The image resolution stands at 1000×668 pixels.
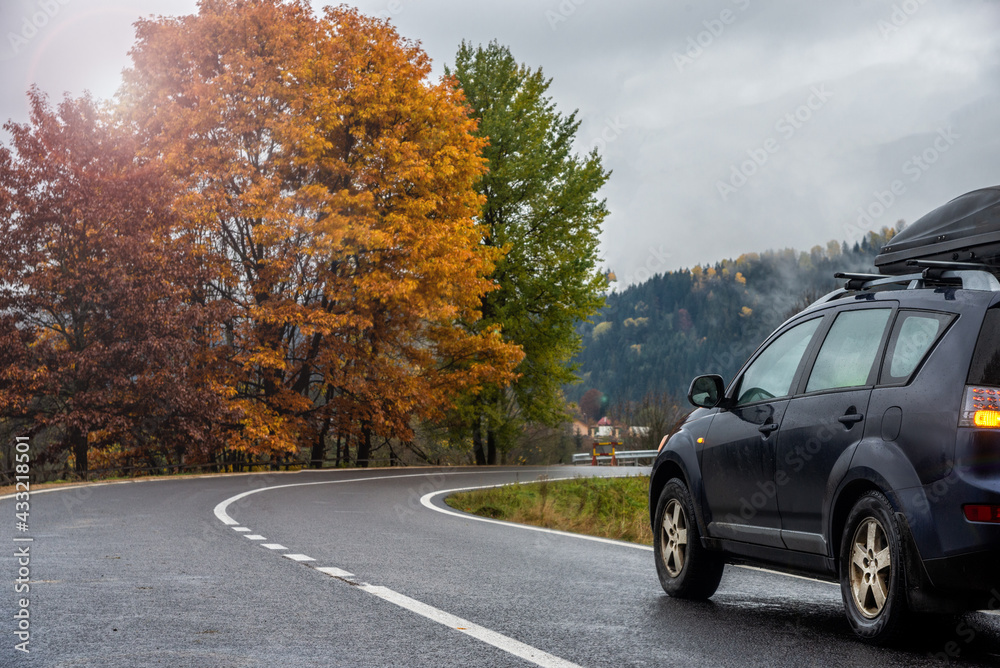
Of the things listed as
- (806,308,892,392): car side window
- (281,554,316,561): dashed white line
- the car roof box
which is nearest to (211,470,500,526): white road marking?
(281,554,316,561): dashed white line

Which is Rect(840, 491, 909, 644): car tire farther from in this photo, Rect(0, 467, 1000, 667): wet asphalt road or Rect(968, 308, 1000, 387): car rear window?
Rect(968, 308, 1000, 387): car rear window

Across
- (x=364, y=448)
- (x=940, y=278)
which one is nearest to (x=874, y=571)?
(x=940, y=278)

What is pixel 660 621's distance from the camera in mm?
6781

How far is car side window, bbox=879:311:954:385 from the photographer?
19.1 feet

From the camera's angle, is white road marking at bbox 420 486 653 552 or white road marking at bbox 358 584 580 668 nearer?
white road marking at bbox 358 584 580 668

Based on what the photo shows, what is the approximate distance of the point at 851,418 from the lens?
6.11m

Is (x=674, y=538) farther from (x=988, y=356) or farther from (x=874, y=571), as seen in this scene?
(x=988, y=356)

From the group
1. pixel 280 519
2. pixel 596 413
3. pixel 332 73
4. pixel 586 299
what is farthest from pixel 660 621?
pixel 596 413

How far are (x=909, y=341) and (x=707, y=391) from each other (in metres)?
1.87

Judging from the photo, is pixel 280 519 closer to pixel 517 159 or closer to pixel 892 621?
pixel 892 621

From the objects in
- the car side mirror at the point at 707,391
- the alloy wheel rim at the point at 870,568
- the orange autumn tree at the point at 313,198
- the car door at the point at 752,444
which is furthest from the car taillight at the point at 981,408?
the orange autumn tree at the point at 313,198

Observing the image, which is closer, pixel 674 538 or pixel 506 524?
pixel 674 538

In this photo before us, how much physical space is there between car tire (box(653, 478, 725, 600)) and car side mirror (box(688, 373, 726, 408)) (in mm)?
642

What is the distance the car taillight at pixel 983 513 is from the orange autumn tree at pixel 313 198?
23.7 meters
